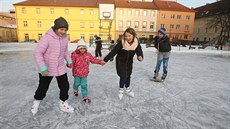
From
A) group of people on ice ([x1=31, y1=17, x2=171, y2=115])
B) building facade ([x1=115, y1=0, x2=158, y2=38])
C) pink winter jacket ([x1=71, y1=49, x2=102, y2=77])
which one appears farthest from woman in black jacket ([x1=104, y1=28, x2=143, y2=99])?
building facade ([x1=115, y1=0, x2=158, y2=38])

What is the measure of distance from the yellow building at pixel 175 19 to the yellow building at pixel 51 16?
16624mm

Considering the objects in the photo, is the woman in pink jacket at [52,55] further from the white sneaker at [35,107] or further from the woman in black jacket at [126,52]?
the woman in black jacket at [126,52]

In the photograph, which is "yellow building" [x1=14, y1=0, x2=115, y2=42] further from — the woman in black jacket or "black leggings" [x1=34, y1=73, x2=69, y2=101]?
"black leggings" [x1=34, y1=73, x2=69, y2=101]

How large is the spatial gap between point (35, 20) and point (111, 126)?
133 ft

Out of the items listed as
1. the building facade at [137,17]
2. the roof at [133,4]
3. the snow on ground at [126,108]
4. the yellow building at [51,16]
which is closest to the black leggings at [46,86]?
the snow on ground at [126,108]

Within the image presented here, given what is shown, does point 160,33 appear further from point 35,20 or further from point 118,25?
point 35,20

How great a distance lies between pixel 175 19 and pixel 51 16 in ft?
101

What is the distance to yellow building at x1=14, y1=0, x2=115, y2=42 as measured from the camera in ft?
120

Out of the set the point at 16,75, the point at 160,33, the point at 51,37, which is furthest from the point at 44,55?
the point at 16,75

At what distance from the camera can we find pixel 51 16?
36969 millimetres

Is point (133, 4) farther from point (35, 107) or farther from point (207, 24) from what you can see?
point (35, 107)

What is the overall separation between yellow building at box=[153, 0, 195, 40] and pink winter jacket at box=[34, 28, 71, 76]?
41581mm

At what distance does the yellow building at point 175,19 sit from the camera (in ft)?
135

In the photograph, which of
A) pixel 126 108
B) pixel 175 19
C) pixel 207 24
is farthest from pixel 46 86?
pixel 175 19
